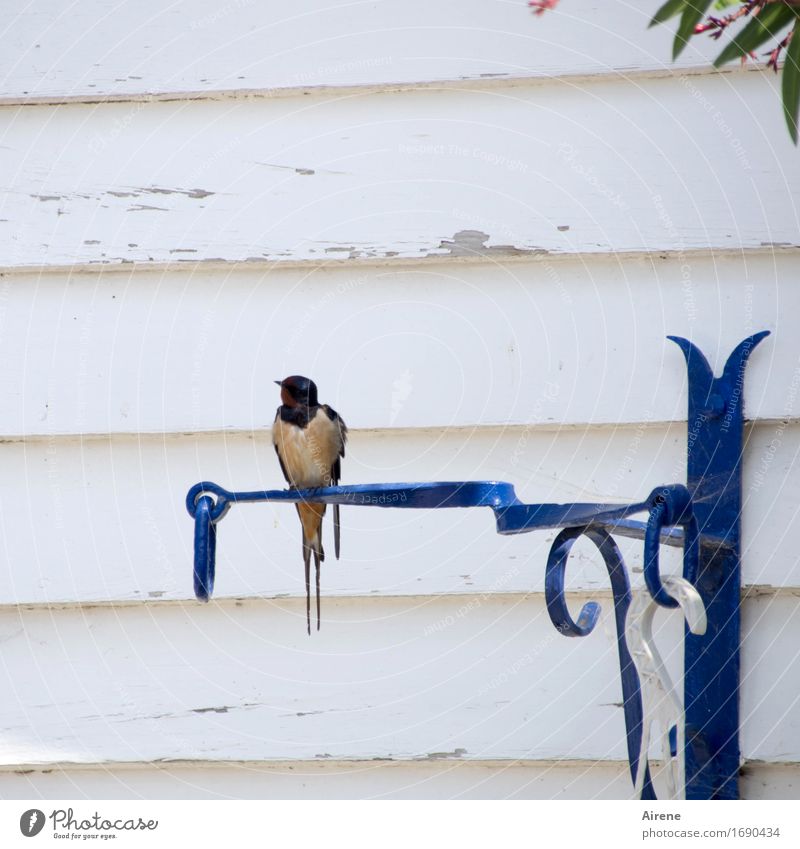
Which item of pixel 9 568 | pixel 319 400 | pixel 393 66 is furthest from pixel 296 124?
pixel 9 568

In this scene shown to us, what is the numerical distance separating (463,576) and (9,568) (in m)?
0.50

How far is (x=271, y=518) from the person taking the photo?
1.33 m

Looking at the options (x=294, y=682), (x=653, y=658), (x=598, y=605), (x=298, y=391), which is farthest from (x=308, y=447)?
(x=653, y=658)

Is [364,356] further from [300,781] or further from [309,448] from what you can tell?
[300,781]

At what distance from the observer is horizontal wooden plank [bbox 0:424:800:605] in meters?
1.27

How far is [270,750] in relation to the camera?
1.30m

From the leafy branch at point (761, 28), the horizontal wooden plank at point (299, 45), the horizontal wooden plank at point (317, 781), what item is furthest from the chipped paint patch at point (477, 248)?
the horizontal wooden plank at point (317, 781)

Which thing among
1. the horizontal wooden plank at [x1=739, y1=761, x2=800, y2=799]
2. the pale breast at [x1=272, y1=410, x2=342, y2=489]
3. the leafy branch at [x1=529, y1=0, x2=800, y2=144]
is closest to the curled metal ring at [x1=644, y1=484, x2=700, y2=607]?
the leafy branch at [x1=529, y1=0, x2=800, y2=144]

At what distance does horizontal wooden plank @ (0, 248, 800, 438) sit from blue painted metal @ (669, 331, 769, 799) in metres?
0.03

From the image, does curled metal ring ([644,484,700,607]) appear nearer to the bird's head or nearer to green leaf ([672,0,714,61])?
green leaf ([672,0,714,61])

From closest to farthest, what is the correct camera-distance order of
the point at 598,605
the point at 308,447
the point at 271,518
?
1. the point at 598,605
2. the point at 271,518
3. the point at 308,447

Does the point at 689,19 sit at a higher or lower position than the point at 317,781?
higher

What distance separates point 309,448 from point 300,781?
0.42m

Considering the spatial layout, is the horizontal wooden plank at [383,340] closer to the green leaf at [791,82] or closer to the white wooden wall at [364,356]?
the white wooden wall at [364,356]
